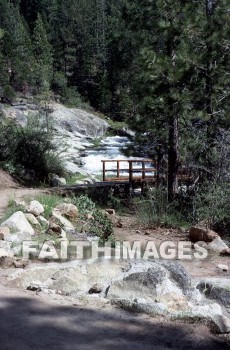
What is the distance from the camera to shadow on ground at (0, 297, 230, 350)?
3549 mm

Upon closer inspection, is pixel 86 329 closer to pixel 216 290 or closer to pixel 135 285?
pixel 135 285

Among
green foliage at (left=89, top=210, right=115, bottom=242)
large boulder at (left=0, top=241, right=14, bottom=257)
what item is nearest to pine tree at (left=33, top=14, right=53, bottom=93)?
green foliage at (left=89, top=210, right=115, bottom=242)

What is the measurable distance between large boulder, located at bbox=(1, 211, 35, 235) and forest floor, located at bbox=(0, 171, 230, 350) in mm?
2487

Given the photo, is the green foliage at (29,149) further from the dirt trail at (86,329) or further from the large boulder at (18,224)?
the dirt trail at (86,329)

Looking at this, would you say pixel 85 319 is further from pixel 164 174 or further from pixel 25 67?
pixel 25 67

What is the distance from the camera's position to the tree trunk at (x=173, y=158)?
13125mm

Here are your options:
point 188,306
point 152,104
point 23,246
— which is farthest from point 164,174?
point 188,306

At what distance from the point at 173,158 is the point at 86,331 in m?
10.1

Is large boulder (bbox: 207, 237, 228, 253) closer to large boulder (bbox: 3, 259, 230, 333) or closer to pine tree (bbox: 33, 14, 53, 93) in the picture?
large boulder (bbox: 3, 259, 230, 333)

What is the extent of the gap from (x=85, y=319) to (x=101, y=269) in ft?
5.33

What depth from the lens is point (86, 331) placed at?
3.82 meters

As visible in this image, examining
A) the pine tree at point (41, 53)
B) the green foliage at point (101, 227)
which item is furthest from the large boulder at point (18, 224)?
the pine tree at point (41, 53)

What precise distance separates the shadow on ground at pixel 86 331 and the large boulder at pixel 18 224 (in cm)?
289

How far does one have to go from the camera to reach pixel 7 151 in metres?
16.3
